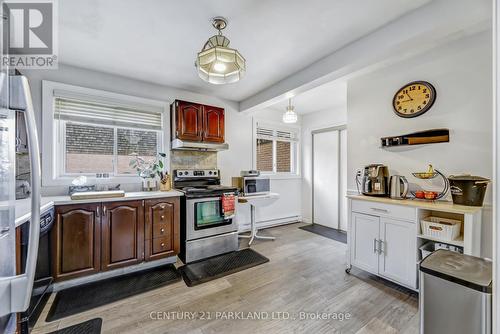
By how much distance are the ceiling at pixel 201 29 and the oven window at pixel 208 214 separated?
1888 mm

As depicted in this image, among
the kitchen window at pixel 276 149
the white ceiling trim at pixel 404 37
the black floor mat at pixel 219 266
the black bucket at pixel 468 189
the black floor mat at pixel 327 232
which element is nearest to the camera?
the white ceiling trim at pixel 404 37

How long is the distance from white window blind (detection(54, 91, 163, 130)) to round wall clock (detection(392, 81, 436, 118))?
332 cm

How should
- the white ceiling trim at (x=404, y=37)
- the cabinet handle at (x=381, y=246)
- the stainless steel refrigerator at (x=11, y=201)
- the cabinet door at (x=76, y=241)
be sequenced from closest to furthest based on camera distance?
the stainless steel refrigerator at (x=11, y=201) < the white ceiling trim at (x=404, y=37) < the cabinet door at (x=76, y=241) < the cabinet handle at (x=381, y=246)

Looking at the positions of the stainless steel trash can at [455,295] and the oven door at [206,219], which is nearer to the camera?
the stainless steel trash can at [455,295]

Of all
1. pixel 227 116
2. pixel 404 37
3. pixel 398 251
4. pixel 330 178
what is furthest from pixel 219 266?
pixel 404 37

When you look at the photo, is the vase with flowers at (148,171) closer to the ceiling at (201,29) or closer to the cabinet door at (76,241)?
the cabinet door at (76,241)

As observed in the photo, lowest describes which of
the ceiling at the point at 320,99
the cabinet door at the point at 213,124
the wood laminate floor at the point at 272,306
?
the wood laminate floor at the point at 272,306

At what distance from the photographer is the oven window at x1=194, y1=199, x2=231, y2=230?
9.76 feet

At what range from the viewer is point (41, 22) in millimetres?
1906

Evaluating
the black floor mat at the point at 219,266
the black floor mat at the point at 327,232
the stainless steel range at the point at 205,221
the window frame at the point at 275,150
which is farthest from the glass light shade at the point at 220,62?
the black floor mat at the point at 327,232

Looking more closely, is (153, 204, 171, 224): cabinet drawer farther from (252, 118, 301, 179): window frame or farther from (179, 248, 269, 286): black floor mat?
(252, 118, 301, 179): window frame

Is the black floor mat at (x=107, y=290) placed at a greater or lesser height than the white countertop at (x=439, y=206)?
Answer: lesser

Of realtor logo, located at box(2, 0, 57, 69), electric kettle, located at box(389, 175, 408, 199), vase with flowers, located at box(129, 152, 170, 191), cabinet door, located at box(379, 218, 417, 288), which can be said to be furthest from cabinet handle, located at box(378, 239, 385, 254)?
realtor logo, located at box(2, 0, 57, 69)

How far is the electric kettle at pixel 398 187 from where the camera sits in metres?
2.41
